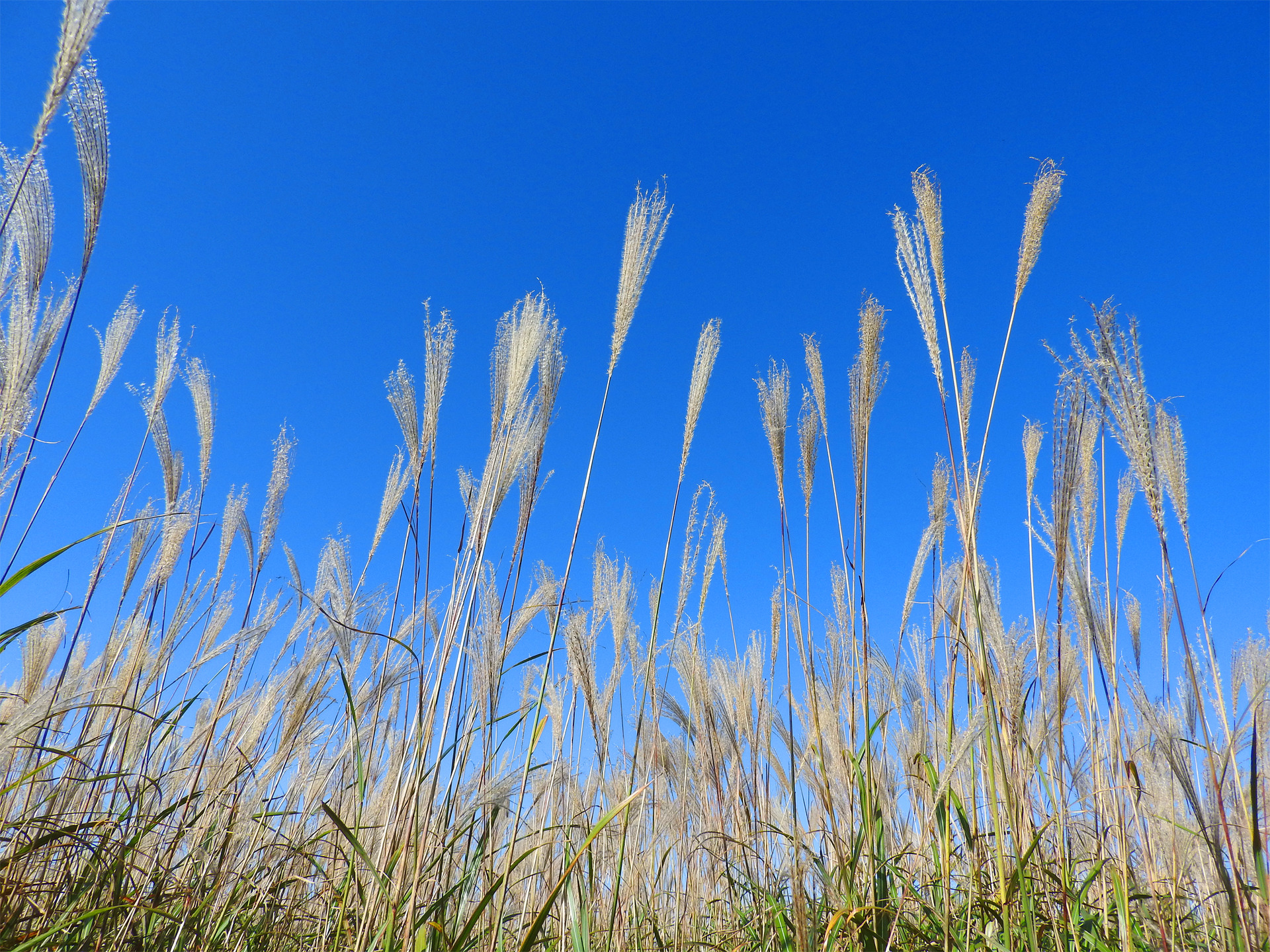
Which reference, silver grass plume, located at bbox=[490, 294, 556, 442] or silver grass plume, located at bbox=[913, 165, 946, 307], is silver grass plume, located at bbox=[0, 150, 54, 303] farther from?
silver grass plume, located at bbox=[913, 165, 946, 307]

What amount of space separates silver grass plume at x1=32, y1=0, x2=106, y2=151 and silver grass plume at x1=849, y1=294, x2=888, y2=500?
219cm

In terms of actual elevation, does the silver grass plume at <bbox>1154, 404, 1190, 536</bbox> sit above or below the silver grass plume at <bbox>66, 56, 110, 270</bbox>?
below

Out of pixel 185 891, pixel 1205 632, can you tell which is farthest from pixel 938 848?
pixel 185 891

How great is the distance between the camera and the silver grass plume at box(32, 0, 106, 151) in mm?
1396

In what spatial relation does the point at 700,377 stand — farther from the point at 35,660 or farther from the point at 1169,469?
the point at 35,660

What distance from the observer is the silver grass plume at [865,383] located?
7.01 ft

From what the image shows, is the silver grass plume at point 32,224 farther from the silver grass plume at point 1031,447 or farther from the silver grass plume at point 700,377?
the silver grass plume at point 1031,447

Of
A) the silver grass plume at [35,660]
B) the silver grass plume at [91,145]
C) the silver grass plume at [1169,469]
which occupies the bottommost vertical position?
the silver grass plume at [35,660]

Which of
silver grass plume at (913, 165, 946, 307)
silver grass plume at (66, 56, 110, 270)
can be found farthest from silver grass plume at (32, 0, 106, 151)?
silver grass plume at (913, 165, 946, 307)

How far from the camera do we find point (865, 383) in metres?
2.19

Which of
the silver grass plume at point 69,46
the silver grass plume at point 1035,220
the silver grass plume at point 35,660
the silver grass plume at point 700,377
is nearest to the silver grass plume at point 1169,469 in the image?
the silver grass plume at point 1035,220

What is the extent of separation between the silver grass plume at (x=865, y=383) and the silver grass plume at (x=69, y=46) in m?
2.19

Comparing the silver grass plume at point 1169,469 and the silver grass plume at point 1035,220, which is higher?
the silver grass plume at point 1035,220

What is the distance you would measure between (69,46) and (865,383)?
7.31 ft
